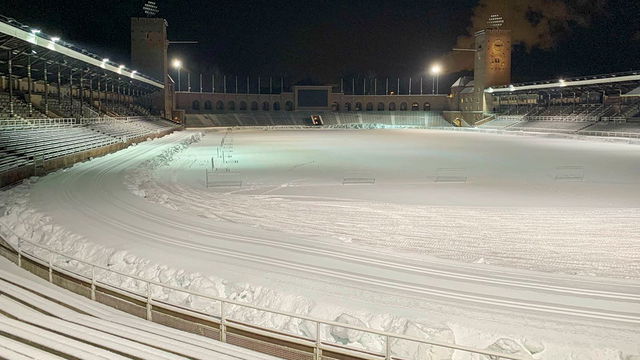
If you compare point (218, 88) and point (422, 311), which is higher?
point (218, 88)

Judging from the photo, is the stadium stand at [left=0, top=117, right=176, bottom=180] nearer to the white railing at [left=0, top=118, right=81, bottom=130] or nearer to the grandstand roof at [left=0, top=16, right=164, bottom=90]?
the white railing at [left=0, top=118, right=81, bottom=130]

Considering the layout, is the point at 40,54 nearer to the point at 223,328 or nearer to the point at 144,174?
the point at 144,174

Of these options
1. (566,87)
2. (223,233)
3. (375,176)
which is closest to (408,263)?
(223,233)

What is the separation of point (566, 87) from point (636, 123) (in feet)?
44.6

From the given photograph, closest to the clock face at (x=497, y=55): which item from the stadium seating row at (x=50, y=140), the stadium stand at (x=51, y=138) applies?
the stadium stand at (x=51, y=138)

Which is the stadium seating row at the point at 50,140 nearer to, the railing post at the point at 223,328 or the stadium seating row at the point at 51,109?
the stadium seating row at the point at 51,109

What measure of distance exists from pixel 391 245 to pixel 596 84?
56.1 metres

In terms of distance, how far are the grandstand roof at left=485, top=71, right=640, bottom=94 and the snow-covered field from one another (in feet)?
116

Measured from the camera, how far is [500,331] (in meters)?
7.22

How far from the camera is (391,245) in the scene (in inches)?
461

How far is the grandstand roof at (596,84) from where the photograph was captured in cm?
5302

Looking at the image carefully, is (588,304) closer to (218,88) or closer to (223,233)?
(223,233)

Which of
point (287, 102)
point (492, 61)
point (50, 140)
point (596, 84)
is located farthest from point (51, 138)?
point (287, 102)

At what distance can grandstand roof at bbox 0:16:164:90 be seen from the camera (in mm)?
27750
